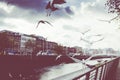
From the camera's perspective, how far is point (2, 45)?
93312mm

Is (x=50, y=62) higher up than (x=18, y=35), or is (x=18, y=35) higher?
(x=18, y=35)

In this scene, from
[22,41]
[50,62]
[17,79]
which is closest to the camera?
[17,79]

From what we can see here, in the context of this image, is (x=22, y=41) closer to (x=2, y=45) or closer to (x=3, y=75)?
(x=2, y=45)

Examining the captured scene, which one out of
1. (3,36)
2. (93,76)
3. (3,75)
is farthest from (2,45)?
(93,76)

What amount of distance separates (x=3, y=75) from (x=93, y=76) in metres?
37.7

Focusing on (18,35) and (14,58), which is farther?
(18,35)

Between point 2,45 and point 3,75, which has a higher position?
point 2,45

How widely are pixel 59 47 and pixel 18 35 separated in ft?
111

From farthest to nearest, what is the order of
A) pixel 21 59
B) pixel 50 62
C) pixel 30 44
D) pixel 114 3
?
pixel 30 44 → pixel 50 62 → pixel 21 59 → pixel 114 3

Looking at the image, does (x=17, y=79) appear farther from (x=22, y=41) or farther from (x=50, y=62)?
(x=22, y=41)

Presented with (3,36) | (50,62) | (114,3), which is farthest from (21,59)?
(3,36)

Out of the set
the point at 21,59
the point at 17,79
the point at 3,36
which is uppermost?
the point at 3,36

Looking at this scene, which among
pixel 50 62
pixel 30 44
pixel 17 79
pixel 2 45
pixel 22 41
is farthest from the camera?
pixel 22 41

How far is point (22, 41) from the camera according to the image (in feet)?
474
